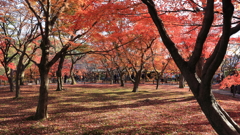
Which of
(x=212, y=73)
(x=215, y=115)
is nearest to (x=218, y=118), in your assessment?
(x=215, y=115)

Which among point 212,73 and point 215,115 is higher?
point 212,73

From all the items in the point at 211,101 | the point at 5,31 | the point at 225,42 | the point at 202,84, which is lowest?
the point at 211,101

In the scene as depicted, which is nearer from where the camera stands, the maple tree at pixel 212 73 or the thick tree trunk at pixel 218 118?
the maple tree at pixel 212 73

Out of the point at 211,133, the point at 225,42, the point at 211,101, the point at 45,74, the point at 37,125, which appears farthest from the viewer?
the point at 45,74

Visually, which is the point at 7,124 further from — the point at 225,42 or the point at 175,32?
the point at 175,32

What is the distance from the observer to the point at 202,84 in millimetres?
2967

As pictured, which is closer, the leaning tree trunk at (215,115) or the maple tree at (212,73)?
the maple tree at (212,73)

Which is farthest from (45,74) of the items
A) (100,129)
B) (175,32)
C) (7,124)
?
(175,32)

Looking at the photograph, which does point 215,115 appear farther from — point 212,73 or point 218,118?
point 212,73

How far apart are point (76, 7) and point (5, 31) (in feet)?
39.6

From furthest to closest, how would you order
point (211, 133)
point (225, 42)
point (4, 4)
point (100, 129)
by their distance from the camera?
point (4, 4), point (100, 129), point (211, 133), point (225, 42)

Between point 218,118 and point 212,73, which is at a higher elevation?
point 212,73

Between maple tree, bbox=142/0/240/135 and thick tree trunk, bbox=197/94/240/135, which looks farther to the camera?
thick tree trunk, bbox=197/94/240/135

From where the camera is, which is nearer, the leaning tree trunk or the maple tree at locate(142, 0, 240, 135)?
the maple tree at locate(142, 0, 240, 135)
